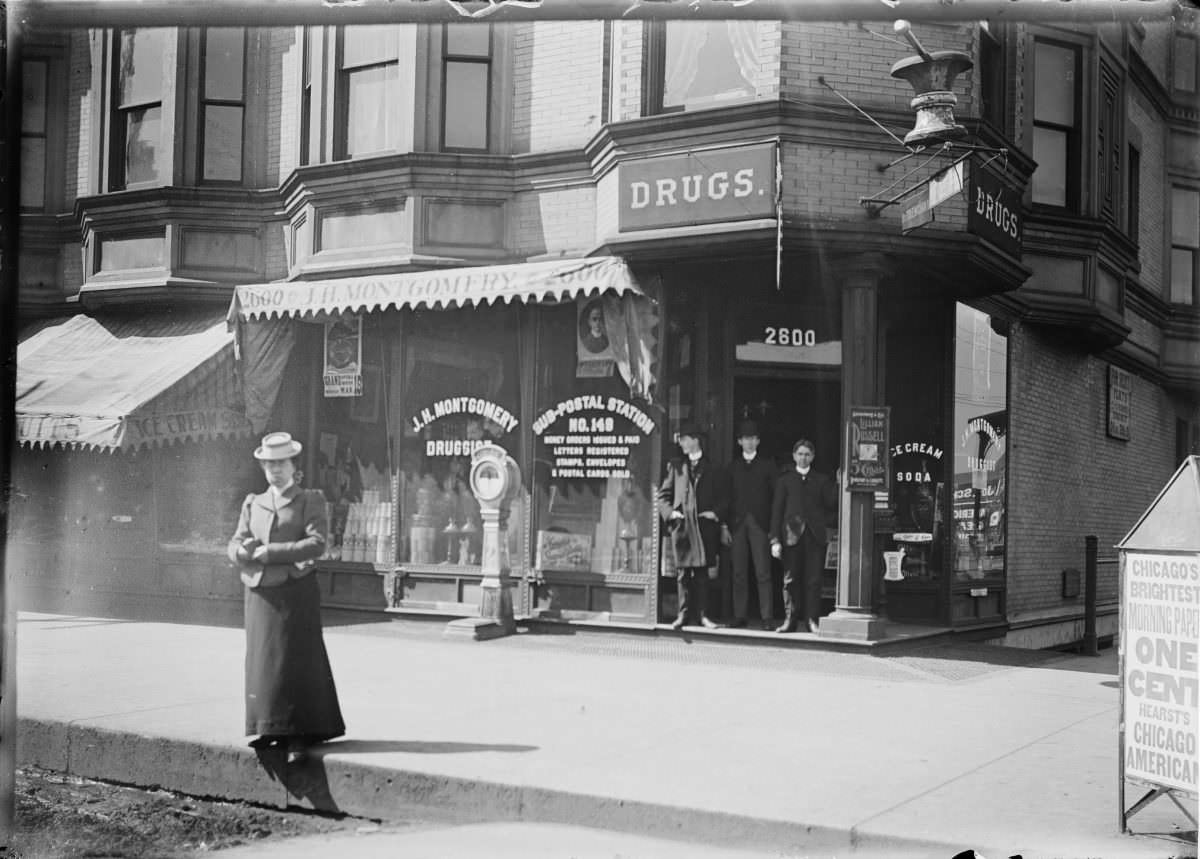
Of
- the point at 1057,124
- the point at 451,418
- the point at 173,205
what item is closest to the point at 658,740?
the point at 451,418

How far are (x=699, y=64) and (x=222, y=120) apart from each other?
516cm

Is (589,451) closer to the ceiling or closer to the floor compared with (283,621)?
closer to the ceiling

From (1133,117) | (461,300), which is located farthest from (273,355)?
(1133,117)

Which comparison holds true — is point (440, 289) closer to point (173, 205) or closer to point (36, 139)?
point (173, 205)

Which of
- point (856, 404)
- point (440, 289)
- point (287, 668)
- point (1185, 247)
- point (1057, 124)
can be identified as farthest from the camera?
point (1185, 247)

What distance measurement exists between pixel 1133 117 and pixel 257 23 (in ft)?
42.3

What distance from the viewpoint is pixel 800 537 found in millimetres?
10992

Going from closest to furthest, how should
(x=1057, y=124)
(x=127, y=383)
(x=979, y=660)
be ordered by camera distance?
(x=979, y=660) < (x=127, y=383) < (x=1057, y=124)

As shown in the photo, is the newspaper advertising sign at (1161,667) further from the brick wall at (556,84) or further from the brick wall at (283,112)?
the brick wall at (283,112)

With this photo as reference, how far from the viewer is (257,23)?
21.1 ft

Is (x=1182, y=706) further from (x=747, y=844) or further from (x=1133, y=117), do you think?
(x=1133, y=117)

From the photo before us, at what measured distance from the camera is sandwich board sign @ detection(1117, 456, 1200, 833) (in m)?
5.36

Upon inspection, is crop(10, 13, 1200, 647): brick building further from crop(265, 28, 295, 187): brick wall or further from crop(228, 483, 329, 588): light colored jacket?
crop(228, 483, 329, 588): light colored jacket

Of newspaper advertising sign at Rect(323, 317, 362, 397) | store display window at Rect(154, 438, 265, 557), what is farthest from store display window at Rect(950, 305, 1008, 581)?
store display window at Rect(154, 438, 265, 557)
